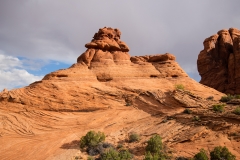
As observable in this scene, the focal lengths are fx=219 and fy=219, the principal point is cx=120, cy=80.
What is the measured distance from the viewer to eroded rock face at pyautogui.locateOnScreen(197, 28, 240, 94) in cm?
4212

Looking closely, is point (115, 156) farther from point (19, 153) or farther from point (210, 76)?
point (210, 76)

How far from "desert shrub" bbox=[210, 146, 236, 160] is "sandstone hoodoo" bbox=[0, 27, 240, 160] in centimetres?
125

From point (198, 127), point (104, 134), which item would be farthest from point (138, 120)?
point (198, 127)

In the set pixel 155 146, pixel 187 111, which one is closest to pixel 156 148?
pixel 155 146

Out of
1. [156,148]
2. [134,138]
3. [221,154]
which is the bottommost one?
[221,154]

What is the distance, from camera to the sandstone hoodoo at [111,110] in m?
16.0

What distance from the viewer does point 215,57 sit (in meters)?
46.8

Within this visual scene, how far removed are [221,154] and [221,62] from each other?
3727cm

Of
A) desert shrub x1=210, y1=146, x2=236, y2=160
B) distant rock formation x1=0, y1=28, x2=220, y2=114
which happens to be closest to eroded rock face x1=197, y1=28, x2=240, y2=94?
distant rock formation x1=0, y1=28, x2=220, y2=114

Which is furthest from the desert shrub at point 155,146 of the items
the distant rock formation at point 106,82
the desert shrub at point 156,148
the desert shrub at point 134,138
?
the distant rock formation at point 106,82

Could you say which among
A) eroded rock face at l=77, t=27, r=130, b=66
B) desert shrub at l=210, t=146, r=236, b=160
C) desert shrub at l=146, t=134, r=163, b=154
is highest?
eroded rock face at l=77, t=27, r=130, b=66

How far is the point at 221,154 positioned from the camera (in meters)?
13.0

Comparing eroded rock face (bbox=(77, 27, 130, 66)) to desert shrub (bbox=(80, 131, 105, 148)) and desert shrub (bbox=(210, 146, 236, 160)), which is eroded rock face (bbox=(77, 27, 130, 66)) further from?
desert shrub (bbox=(210, 146, 236, 160))

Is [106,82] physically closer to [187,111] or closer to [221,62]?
[187,111]
